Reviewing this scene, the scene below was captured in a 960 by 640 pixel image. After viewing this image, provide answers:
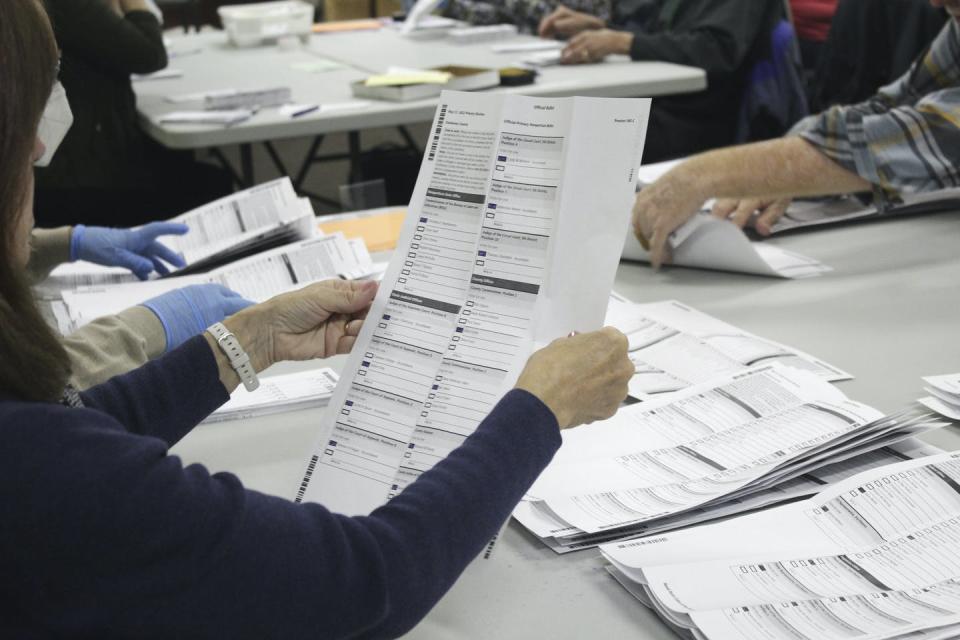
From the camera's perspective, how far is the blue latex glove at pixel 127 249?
5.82 ft

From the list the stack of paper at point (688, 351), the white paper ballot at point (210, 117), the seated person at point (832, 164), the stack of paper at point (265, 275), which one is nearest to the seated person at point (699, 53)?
the white paper ballot at point (210, 117)

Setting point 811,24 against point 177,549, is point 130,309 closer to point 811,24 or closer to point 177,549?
point 177,549

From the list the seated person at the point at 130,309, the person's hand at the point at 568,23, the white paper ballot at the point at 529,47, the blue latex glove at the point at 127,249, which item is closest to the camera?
the seated person at the point at 130,309

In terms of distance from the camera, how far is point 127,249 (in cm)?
179

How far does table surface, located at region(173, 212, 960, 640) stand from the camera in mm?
A: 911

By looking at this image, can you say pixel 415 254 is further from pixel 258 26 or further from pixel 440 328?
pixel 258 26

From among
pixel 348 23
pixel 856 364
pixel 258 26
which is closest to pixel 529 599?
pixel 856 364

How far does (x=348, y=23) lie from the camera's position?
480cm

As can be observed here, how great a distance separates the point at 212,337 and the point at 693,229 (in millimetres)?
915

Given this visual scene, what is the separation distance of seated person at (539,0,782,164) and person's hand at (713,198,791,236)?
1.54 m

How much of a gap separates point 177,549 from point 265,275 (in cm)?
109

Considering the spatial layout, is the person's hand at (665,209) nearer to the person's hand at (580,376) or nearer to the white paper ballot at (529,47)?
the person's hand at (580,376)

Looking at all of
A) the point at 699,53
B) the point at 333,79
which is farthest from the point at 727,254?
the point at 333,79

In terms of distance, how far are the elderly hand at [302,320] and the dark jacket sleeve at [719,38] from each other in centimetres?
245
